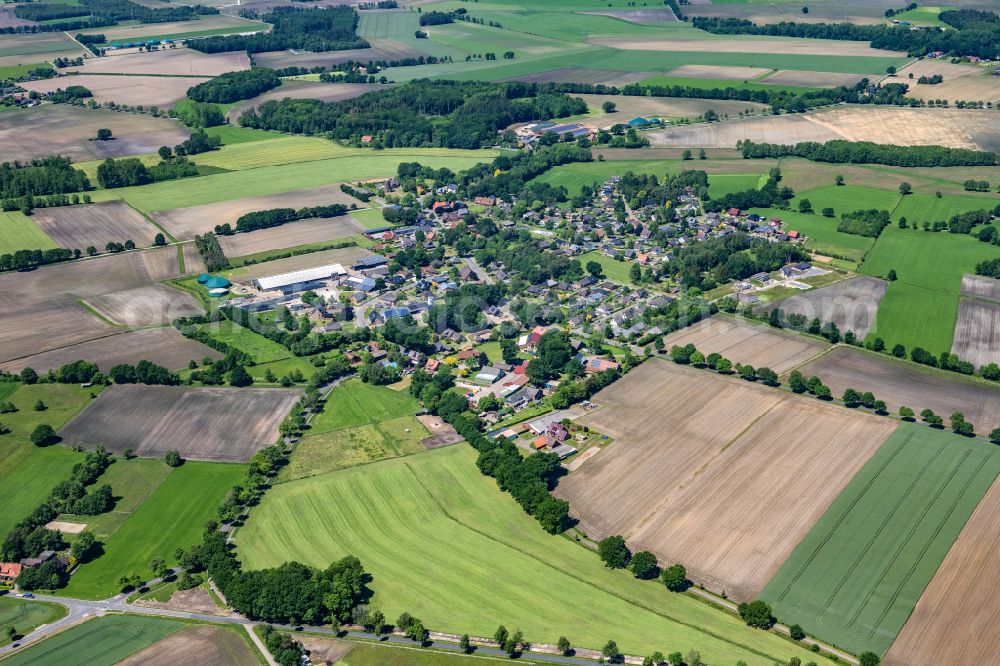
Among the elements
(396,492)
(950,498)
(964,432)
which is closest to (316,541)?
(396,492)

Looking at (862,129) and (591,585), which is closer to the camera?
(591,585)

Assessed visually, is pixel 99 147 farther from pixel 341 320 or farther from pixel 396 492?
pixel 396 492

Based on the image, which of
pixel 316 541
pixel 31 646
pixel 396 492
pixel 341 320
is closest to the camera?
pixel 31 646

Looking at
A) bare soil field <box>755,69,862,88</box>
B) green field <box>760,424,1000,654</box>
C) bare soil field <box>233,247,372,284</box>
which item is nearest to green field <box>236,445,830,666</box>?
green field <box>760,424,1000,654</box>

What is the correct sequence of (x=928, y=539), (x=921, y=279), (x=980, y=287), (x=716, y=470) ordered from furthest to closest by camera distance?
(x=921, y=279) → (x=980, y=287) → (x=716, y=470) → (x=928, y=539)

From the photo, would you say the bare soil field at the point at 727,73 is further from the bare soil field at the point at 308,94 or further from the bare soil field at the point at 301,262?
the bare soil field at the point at 301,262

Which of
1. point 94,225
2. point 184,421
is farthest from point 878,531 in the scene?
point 94,225

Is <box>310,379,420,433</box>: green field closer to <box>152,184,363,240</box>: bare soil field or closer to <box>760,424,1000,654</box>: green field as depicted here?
<box>760,424,1000,654</box>: green field

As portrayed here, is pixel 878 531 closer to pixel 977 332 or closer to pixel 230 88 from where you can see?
pixel 977 332
